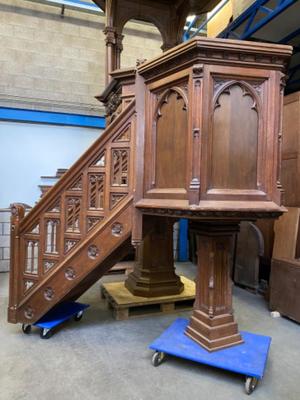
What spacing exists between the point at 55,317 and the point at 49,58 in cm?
508

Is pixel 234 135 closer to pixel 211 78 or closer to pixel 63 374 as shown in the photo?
pixel 211 78

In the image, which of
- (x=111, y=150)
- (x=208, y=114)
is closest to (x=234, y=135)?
(x=208, y=114)

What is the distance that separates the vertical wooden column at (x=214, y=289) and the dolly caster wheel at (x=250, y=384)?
327mm

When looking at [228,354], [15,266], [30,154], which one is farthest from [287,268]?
[30,154]

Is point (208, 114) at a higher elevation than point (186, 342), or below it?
higher

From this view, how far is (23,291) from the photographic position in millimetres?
2924

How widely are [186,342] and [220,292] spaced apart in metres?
0.47

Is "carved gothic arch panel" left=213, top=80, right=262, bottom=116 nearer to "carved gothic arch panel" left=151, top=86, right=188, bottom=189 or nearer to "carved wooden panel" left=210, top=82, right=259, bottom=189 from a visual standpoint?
"carved wooden panel" left=210, top=82, right=259, bottom=189

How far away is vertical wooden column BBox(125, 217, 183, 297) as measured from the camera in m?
3.60

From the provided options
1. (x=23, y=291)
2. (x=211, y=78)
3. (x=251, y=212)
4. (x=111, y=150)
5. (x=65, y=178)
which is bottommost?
Result: (x=23, y=291)

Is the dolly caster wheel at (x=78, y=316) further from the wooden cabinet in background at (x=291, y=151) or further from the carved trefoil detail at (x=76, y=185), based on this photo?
the wooden cabinet in background at (x=291, y=151)

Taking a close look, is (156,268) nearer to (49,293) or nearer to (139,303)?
(139,303)

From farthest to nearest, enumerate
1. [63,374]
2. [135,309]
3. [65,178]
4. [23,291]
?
[135,309]
[23,291]
[65,178]
[63,374]

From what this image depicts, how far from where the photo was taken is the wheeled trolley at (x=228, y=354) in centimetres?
213
